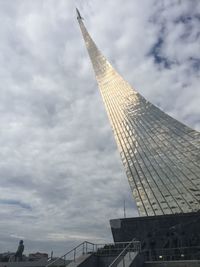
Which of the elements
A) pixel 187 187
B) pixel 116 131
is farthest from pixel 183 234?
pixel 116 131

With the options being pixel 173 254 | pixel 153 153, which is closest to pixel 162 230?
pixel 173 254

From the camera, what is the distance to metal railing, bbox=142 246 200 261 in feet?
34.3

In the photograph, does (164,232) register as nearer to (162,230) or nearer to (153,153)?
(162,230)

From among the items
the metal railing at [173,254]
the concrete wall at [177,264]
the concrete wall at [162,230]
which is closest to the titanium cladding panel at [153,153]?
the concrete wall at [162,230]

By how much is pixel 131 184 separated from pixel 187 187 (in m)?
3.83

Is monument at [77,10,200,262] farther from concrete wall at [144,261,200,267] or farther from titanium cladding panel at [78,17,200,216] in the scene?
concrete wall at [144,261,200,267]

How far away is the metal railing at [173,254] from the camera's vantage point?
34.3 ft

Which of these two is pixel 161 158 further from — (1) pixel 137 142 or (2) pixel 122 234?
(2) pixel 122 234

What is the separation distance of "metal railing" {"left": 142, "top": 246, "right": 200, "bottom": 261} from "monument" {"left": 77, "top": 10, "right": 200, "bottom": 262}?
375mm

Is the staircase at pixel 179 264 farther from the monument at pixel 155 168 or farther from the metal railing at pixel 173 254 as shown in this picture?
the monument at pixel 155 168

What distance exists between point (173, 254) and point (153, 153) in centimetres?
1139

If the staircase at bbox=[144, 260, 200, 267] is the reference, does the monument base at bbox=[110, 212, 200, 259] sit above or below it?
above

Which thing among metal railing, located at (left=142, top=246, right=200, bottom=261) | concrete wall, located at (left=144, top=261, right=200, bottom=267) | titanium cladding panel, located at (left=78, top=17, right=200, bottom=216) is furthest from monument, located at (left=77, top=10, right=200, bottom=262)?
concrete wall, located at (left=144, top=261, right=200, bottom=267)

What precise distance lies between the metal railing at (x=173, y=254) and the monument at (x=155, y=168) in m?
0.37
